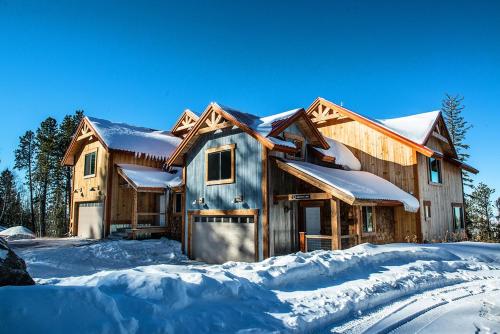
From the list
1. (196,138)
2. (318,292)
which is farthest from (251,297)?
(196,138)

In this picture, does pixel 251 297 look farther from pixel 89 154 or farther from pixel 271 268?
pixel 89 154

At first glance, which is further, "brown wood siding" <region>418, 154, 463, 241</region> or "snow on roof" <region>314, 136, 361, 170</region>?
"snow on roof" <region>314, 136, 361, 170</region>

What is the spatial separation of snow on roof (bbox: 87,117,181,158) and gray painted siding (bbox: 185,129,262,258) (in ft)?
24.5

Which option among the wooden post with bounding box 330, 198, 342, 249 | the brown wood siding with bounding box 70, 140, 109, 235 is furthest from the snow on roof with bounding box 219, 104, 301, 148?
the brown wood siding with bounding box 70, 140, 109, 235

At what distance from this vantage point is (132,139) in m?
25.0

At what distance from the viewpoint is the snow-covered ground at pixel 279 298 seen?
4117mm

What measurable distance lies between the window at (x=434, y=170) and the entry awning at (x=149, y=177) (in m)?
14.0

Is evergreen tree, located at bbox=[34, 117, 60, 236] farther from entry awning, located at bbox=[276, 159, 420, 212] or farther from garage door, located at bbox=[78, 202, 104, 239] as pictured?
entry awning, located at bbox=[276, 159, 420, 212]

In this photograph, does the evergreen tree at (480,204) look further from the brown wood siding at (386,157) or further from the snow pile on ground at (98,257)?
the snow pile on ground at (98,257)

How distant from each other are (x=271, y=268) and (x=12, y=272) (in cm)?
471

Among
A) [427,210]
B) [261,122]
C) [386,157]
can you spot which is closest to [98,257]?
[261,122]

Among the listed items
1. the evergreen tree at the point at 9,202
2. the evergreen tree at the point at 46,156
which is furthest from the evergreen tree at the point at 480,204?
the evergreen tree at the point at 9,202

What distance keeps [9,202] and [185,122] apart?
30.6 metres

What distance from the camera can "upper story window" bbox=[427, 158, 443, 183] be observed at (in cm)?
1917
